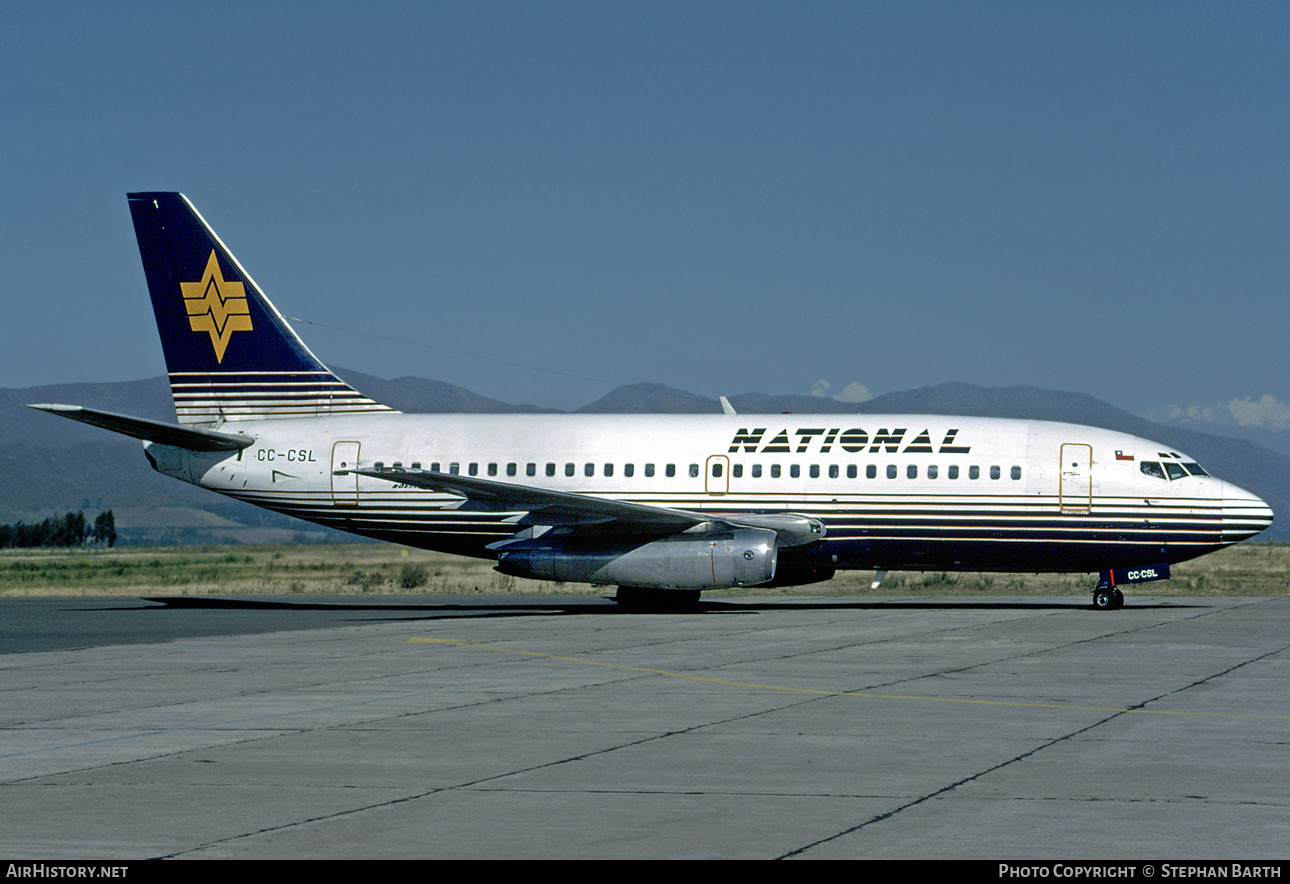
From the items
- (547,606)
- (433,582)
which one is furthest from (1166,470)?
(433,582)

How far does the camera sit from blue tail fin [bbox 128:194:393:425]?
33344mm

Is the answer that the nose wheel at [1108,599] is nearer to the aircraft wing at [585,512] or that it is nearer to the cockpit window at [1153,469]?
the cockpit window at [1153,469]

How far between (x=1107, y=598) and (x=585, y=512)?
10627 millimetres

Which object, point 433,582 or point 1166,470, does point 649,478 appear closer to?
point 1166,470

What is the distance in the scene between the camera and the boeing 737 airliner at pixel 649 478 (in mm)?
28375

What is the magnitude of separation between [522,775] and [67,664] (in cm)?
1144

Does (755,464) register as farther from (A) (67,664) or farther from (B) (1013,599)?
(A) (67,664)

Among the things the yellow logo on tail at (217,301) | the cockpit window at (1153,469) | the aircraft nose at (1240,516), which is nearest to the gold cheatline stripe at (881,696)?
the cockpit window at (1153,469)

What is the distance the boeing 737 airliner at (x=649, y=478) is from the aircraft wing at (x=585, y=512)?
0.06m

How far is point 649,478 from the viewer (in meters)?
30.5

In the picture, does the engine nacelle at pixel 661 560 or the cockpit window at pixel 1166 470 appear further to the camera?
the cockpit window at pixel 1166 470

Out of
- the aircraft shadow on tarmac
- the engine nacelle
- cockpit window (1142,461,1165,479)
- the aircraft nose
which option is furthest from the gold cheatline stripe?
the aircraft nose

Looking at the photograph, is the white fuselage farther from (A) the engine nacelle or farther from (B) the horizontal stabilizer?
(A) the engine nacelle
